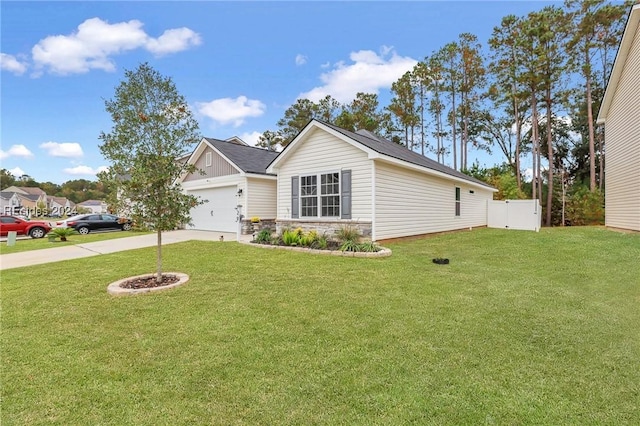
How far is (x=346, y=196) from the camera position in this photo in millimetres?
10180

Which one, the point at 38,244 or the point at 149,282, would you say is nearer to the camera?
the point at 149,282

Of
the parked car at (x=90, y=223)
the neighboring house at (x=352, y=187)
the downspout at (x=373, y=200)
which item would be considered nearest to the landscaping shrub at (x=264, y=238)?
the neighboring house at (x=352, y=187)

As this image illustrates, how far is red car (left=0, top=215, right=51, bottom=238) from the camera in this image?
15.8 meters

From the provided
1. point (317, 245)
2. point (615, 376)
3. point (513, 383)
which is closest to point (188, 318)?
point (513, 383)

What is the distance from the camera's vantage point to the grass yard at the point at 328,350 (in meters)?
2.23

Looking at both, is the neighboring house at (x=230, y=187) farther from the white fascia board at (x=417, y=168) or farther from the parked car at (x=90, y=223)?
the white fascia board at (x=417, y=168)

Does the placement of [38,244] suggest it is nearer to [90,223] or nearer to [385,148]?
[90,223]

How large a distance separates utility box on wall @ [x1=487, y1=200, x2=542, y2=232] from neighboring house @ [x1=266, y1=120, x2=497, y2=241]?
5617 millimetres

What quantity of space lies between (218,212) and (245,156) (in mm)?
3138

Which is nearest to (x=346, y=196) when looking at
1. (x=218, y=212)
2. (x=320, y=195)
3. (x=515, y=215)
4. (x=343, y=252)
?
(x=320, y=195)

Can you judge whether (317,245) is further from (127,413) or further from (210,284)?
(127,413)

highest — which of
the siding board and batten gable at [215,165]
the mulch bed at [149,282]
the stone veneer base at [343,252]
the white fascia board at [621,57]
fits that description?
the white fascia board at [621,57]

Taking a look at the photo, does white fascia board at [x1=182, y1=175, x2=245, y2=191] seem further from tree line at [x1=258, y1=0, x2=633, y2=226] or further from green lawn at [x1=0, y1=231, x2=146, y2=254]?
tree line at [x1=258, y1=0, x2=633, y2=226]

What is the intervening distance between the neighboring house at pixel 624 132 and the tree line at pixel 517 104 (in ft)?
15.2
